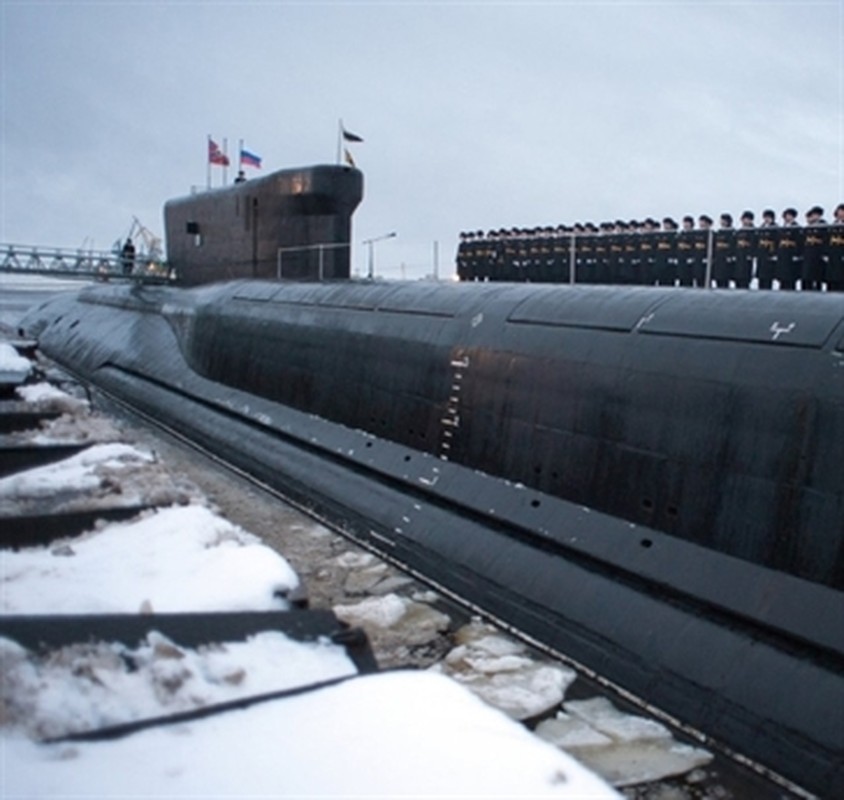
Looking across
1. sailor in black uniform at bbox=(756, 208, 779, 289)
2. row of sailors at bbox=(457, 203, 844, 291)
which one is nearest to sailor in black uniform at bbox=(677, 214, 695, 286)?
row of sailors at bbox=(457, 203, 844, 291)

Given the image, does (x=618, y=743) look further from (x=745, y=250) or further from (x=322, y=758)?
(x=745, y=250)

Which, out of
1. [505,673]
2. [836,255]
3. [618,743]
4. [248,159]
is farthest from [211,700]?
[248,159]

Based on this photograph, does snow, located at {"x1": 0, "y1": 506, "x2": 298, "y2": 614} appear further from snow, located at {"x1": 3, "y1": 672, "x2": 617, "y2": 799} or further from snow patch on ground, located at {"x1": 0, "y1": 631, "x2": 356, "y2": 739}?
snow, located at {"x1": 3, "y1": 672, "x2": 617, "y2": 799}

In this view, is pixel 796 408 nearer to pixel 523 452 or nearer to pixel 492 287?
pixel 523 452

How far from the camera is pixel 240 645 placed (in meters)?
→ 2.02

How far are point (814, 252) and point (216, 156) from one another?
17.6m

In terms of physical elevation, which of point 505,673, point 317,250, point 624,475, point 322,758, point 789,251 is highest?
point 789,251

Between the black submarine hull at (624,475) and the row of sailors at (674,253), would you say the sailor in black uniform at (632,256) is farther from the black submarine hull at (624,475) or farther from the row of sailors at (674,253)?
the black submarine hull at (624,475)

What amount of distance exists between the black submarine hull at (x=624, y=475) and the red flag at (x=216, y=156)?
14.7 metres

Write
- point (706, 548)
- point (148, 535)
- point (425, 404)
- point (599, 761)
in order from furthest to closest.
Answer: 1. point (425, 404)
2. point (706, 548)
3. point (599, 761)
4. point (148, 535)

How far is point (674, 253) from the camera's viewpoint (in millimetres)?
12156

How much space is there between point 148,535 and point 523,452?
4.88 m

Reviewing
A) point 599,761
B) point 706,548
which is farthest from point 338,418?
point 599,761

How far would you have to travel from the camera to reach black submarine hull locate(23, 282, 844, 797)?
487 cm
